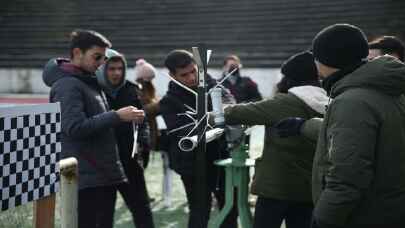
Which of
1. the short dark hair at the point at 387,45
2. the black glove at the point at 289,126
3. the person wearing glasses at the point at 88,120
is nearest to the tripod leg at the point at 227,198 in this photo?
the person wearing glasses at the point at 88,120

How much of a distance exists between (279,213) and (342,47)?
1424 millimetres

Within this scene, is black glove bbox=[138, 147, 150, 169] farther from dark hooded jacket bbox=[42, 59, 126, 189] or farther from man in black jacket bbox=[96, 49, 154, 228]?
dark hooded jacket bbox=[42, 59, 126, 189]

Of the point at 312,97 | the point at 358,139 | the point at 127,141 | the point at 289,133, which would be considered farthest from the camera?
the point at 127,141

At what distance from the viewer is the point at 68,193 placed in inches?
142

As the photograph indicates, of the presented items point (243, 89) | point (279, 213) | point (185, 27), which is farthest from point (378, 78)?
point (185, 27)

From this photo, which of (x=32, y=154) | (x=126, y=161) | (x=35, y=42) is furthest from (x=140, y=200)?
(x=35, y=42)

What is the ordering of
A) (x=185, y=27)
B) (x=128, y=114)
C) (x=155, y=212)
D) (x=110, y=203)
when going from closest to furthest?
(x=128, y=114) < (x=110, y=203) < (x=155, y=212) < (x=185, y=27)

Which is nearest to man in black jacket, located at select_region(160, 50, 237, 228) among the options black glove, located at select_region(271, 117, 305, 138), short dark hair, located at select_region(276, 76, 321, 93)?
short dark hair, located at select_region(276, 76, 321, 93)

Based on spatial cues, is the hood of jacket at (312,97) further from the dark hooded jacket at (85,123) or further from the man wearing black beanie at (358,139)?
the dark hooded jacket at (85,123)

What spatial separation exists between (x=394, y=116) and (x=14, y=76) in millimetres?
18073

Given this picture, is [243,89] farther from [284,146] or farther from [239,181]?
[284,146]

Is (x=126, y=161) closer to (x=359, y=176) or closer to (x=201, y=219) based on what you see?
(x=201, y=219)

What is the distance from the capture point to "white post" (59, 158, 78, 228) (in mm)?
3592

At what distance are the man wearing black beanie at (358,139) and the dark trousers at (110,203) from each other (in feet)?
6.09
